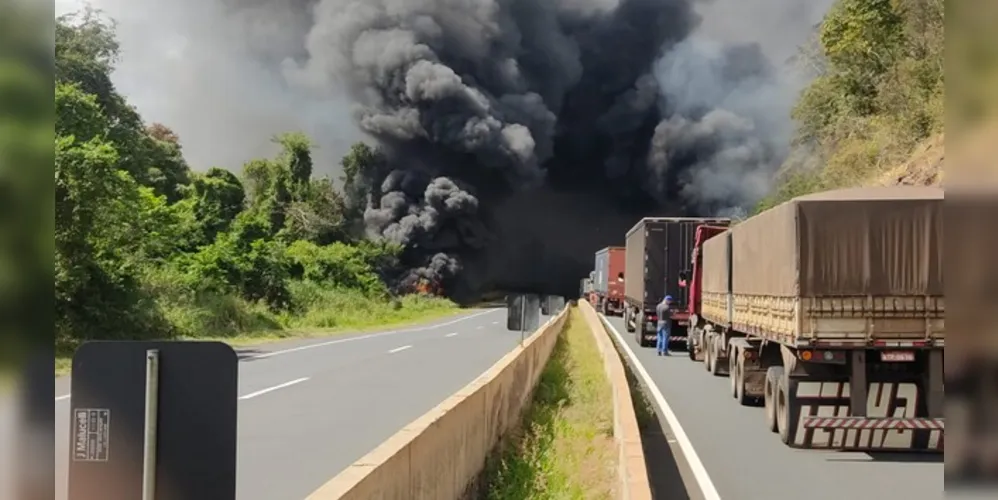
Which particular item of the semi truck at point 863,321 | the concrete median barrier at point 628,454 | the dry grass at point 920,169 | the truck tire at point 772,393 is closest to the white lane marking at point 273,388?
the concrete median barrier at point 628,454

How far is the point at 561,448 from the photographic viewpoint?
962 cm

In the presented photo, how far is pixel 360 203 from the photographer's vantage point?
7250 cm

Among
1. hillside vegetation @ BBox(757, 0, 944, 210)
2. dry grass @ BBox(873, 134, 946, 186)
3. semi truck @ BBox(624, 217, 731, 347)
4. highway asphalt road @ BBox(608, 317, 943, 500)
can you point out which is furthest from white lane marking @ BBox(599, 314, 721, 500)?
hillside vegetation @ BBox(757, 0, 944, 210)

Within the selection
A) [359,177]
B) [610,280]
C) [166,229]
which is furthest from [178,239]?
[359,177]

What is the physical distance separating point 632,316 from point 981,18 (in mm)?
31027

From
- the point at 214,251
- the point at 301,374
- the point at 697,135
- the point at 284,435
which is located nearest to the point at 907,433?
the point at 284,435

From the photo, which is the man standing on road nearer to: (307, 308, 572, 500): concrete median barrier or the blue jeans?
the blue jeans

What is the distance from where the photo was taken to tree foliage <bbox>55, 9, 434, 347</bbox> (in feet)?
62.4

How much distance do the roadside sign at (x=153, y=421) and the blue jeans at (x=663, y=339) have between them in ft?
69.2

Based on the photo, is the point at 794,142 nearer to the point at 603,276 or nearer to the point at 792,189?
the point at 792,189

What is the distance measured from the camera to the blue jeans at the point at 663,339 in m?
22.7

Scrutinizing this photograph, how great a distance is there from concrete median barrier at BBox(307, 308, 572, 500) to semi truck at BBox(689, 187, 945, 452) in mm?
3105

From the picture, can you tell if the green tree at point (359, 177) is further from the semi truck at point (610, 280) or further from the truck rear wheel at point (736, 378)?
the truck rear wheel at point (736, 378)

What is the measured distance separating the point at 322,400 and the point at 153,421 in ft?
36.9
